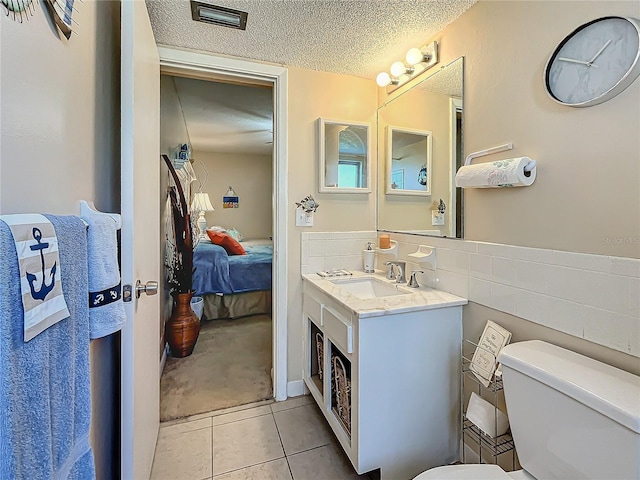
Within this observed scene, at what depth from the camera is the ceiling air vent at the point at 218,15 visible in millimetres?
1493

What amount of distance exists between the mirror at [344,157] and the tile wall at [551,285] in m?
0.64

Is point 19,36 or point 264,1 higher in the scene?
point 264,1

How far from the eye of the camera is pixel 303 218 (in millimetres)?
2096

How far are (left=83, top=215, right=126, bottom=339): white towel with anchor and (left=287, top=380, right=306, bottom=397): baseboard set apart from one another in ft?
4.93

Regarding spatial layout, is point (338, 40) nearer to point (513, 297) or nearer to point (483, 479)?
point (513, 297)

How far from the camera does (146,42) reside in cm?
129

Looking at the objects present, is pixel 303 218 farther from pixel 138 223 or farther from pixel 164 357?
pixel 164 357

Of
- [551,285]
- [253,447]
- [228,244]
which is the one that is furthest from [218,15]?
[228,244]

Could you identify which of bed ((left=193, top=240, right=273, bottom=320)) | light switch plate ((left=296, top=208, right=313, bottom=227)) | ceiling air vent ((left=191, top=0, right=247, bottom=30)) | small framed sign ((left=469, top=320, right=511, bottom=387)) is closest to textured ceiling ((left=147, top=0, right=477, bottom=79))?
ceiling air vent ((left=191, top=0, right=247, bottom=30))

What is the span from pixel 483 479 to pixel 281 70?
7.16ft

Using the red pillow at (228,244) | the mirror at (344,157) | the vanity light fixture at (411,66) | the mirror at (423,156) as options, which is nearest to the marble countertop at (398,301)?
the mirror at (423,156)

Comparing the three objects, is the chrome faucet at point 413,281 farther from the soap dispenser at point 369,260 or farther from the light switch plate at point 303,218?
the light switch plate at point 303,218

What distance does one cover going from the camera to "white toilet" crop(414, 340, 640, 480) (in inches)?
30.1

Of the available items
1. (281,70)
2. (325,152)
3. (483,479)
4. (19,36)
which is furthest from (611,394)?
(281,70)
